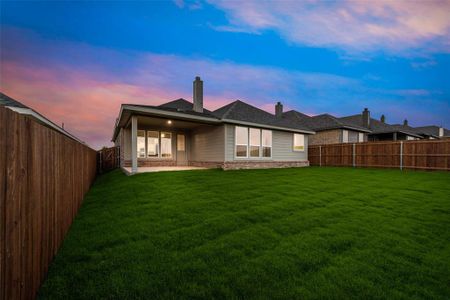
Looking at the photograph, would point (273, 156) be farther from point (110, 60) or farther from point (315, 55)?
point (315, 55)

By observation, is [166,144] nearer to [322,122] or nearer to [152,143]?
[152,143]

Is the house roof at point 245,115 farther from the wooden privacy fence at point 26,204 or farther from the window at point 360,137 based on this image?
the window at point 360,137

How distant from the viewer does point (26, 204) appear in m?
1.86

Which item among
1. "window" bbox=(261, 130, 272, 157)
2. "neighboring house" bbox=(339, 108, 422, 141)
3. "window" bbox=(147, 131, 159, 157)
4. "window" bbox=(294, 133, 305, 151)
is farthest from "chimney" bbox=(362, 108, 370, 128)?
"window" bbox=(147, 131, 159, 157)

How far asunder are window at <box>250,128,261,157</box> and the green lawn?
8.73m

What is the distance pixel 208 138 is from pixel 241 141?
2.33m

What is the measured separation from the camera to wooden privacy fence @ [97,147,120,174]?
14.8 metres

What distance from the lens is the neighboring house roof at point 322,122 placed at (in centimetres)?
2179

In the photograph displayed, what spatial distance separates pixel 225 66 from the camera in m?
19.3

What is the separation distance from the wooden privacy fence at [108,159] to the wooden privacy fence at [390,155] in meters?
17.0

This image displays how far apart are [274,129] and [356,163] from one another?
708 centimetres

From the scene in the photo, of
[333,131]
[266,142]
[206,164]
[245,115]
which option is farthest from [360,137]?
[206,164]

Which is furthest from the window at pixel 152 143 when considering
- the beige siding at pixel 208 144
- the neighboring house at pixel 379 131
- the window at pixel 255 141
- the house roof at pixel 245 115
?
the neighboring house at pixel 379 131

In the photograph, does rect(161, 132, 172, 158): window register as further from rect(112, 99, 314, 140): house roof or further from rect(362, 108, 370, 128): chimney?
rect(362, 108, 370, 128): chimney
